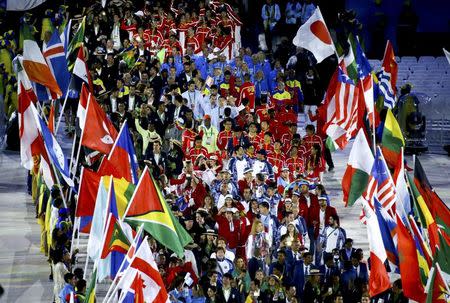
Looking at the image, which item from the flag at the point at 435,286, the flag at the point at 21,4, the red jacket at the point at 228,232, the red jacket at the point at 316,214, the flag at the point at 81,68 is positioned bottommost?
the red jacket at the point at 228,232

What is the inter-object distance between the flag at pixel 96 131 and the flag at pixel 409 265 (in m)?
6.00

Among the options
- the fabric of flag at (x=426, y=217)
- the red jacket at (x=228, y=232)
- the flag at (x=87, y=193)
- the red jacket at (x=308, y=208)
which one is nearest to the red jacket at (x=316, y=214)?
the red jacket at (x=308, y=208)

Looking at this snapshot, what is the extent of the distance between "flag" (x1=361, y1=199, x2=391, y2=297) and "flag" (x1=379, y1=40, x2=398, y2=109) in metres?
11.2

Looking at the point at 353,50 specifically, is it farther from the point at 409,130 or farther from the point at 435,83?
the point at 435,83

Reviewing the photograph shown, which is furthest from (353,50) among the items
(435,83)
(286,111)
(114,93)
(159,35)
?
(435,83)

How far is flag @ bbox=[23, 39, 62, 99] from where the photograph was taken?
93.8 ft

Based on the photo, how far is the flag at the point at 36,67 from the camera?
28.6m

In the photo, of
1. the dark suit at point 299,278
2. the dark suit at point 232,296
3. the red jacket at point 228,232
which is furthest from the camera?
the red jacket at point 228,232

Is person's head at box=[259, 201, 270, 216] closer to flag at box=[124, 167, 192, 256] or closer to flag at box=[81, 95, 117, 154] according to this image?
flag at box=[81, 95, 117, 154]

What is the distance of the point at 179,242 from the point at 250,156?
7771mm

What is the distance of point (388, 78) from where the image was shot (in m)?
34.5

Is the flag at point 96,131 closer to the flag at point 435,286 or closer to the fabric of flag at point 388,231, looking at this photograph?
the fabric of flag at point 388,231

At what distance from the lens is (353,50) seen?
3256 cm

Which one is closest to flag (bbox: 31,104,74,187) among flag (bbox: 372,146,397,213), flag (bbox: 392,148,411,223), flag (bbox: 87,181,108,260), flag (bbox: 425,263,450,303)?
flag (bbox: 87,181,108,260)
